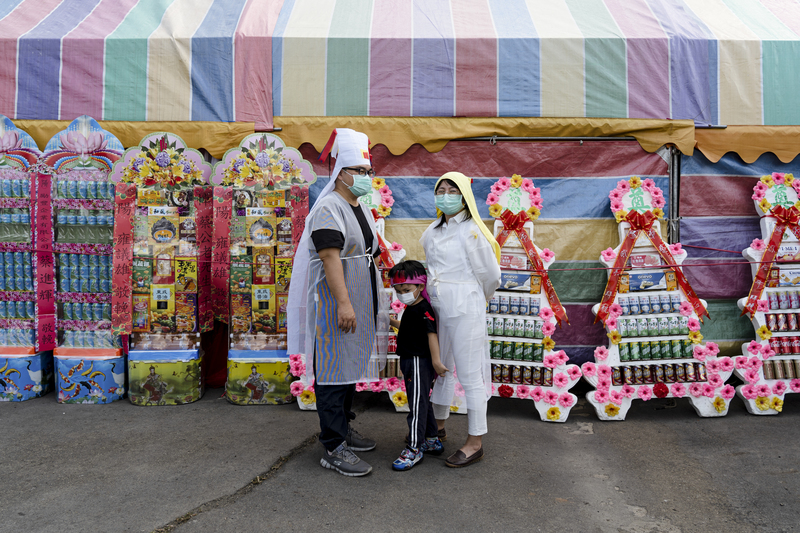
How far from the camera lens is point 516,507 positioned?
8.81 feet

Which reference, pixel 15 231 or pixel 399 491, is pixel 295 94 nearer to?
pixel 15 231

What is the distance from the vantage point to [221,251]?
4.50 meters

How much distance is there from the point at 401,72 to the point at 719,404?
370 centimetres

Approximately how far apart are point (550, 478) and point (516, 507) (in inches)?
17.5

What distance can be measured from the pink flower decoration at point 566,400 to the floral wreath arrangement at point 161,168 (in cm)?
336

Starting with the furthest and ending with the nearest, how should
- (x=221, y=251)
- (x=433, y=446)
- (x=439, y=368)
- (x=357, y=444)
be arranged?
1. (x=221, y=251)
2. (x=357, y=444)
3. (x=433, y=446)
4. (x=439, y=368)

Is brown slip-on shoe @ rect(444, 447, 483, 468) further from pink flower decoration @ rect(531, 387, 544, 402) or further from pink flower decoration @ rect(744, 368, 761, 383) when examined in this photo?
pink flower decoration @ rect(744, 368, 761, 383)

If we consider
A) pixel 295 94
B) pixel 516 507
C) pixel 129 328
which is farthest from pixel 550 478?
pixel 295 94

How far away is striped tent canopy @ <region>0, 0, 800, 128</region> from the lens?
4695 mm

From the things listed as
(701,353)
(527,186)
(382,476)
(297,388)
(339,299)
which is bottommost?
(382,476)

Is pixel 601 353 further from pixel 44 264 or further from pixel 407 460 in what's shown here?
pixel 44 264

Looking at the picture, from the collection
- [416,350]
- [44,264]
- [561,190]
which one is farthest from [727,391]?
[44,264]

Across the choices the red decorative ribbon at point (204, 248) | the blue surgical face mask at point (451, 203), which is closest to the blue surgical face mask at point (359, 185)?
the blue surgical face mask at point (451, 203)

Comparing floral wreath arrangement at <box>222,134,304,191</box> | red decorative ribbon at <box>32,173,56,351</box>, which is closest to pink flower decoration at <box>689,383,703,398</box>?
floral wreath arrangement at <box>222,134,304,191</box>
